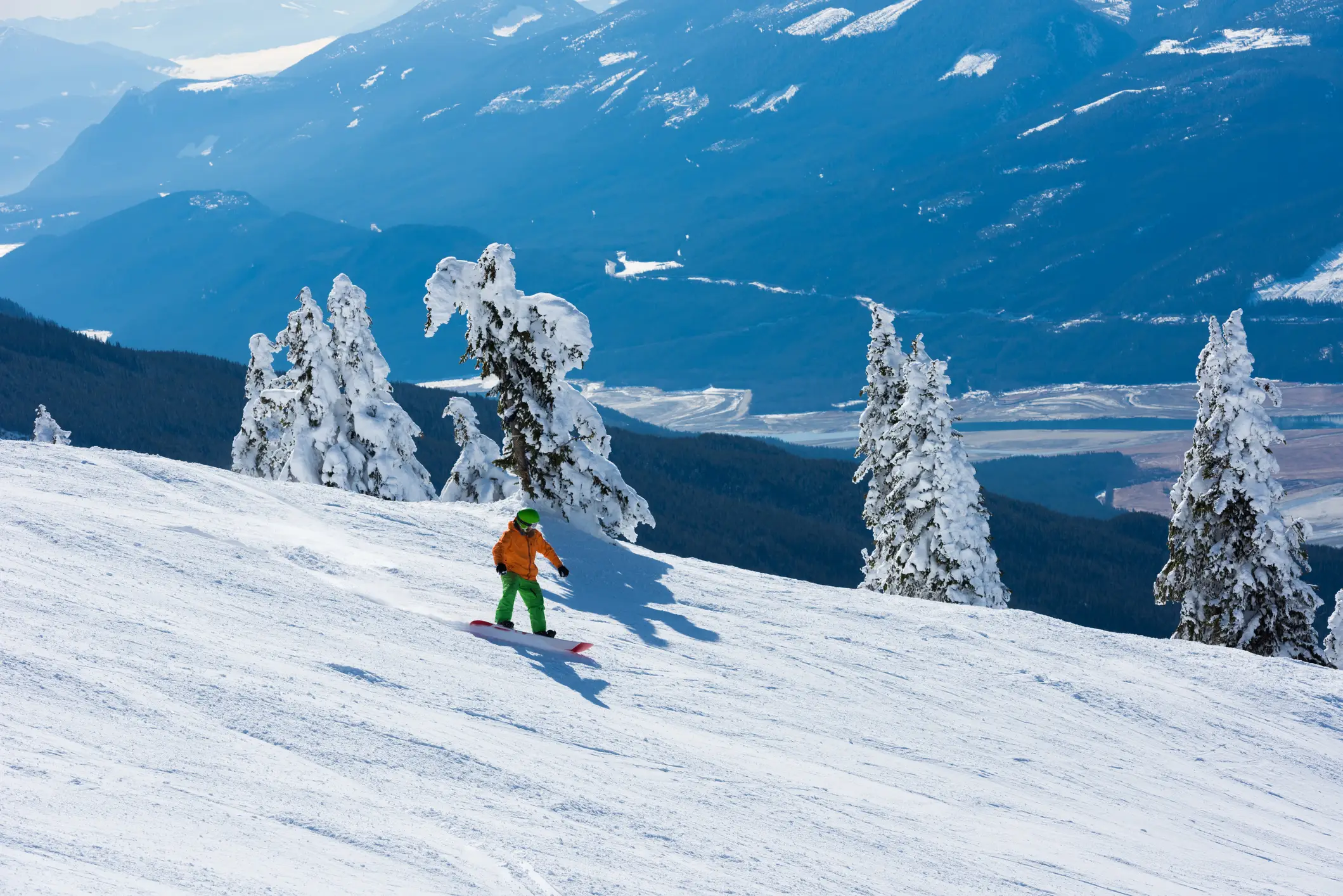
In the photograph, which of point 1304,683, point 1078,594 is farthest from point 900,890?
point 1078,594

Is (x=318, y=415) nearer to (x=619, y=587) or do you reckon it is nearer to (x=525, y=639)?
(x=619, y=587)

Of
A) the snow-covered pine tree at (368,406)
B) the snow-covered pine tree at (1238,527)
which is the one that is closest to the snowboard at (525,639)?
the snow-covered pine tree at (1238,527)

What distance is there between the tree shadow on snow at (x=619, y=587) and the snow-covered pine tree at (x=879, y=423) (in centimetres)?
1580

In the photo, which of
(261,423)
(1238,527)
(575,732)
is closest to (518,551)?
(575,732)

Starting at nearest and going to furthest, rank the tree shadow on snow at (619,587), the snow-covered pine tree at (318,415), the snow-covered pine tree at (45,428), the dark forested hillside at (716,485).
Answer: the tree shadow on snow at (619,587) → the snow-covered pine tree at (318,415) → the snow-covered pine tree at (45,428) → the dark forested hillside at (716,485)

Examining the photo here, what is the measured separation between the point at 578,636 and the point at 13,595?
5.86 meters

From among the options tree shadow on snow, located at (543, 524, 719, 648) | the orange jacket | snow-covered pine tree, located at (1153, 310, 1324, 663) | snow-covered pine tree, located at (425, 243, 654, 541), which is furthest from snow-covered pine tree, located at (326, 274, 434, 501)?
the orange jacket

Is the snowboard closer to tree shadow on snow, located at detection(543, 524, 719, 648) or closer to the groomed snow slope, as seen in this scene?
the groomed snow slope

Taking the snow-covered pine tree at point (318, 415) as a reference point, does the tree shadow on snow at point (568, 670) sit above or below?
below

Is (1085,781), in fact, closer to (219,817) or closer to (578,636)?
(578,636)

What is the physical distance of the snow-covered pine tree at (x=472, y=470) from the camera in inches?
1399

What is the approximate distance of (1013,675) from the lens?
14.5 metres

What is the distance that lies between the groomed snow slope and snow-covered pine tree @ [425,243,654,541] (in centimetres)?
259

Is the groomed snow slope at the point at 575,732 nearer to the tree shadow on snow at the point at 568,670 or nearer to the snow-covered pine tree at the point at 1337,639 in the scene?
the tree shadow on snow at the point at 568,670
